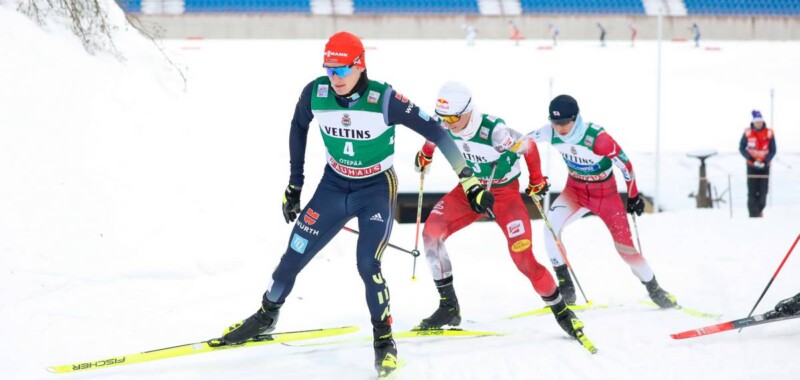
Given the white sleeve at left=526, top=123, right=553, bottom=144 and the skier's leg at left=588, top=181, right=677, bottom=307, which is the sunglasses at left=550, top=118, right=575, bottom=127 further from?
the skier's leg at left=588, top=181, right=677, bottom=307

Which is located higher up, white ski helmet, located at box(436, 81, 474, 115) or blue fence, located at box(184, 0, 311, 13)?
blue fence, located at box(184, 0, 311, 13)

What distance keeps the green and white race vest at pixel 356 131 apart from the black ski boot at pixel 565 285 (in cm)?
280

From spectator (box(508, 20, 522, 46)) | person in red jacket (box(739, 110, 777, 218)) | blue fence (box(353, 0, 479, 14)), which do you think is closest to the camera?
person in red jacket (box(739, 110, 777, 218))

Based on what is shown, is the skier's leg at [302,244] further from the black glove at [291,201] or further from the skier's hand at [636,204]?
the skier's hand at [636,204]

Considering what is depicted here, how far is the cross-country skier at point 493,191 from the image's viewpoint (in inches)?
254

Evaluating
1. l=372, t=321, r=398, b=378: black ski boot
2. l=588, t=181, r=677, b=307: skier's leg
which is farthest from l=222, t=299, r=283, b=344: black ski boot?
l=588, t=181, r=677, b=307: skier's leg

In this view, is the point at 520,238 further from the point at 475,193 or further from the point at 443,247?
the point at 475,193

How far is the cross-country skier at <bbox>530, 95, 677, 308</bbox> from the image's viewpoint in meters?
7.21

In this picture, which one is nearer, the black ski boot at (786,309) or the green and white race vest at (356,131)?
the green and white race vest at (356,131)

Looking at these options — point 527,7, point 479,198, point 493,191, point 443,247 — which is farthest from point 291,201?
point 527,7

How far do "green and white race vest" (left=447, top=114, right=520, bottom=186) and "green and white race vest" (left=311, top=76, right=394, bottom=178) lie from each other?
3.77ft

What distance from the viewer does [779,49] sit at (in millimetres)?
29594

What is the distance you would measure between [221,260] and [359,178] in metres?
3.02

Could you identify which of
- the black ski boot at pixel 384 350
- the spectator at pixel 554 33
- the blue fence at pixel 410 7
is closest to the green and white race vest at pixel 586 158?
the black ski boot at pixel 384 350
